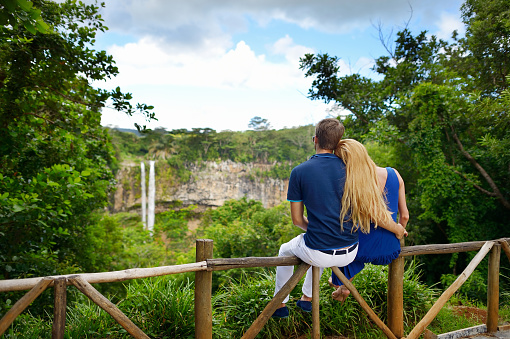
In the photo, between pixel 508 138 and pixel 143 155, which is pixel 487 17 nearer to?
pixel 508 138

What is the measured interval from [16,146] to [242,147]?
112 feet

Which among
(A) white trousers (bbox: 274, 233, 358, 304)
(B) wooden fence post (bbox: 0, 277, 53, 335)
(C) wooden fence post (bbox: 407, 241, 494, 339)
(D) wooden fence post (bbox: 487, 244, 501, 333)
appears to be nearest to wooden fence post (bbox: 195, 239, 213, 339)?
(A) white trousers (bbox: 274, 233, 358, 304)

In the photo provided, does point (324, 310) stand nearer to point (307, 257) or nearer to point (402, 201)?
point (307, 257)

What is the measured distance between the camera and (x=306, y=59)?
8586 millimetres

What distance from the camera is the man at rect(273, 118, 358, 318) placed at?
6.75 feet

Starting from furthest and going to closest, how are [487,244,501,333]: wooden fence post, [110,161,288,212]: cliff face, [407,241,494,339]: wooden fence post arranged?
[110,161,288,212]: cliff face < [487,244,501,333]: wooden fence post < [407,241,494,339]: wooden fence post

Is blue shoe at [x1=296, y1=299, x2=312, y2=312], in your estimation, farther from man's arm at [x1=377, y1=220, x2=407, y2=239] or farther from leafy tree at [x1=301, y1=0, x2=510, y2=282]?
leafy tree at [x1=301, y1=0, x2=510, y2=282]

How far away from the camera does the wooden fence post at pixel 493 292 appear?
3018 mm

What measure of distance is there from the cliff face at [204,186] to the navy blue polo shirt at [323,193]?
2979cm

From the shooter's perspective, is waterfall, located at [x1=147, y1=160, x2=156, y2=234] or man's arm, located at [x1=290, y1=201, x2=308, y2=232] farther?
waterfall, located at [x1=147, y1=160, x2=156, y2=234]

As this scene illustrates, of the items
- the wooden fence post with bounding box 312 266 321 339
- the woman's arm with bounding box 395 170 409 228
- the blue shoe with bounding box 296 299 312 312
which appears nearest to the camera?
the woman's arm with bounding box 395 170 409 228

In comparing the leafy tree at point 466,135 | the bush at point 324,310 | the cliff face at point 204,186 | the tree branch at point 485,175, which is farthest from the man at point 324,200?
the cliff face at point 204,186

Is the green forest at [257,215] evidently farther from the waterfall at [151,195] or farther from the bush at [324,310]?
the waterfall at [151,195]

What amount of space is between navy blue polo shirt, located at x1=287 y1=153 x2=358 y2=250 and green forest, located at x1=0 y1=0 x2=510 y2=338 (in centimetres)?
144
